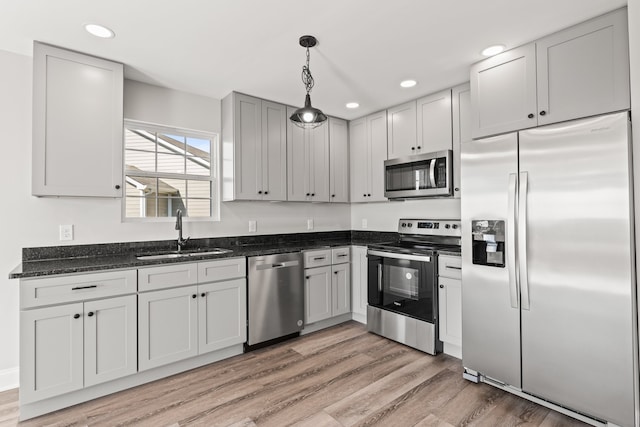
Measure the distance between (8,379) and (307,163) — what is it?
10.7 ft

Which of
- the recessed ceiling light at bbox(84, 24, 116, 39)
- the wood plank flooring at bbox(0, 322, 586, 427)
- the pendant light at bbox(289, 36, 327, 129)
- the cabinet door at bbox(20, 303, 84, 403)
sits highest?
the recessed ceiling light at bbox(84, 24, 116, 39)

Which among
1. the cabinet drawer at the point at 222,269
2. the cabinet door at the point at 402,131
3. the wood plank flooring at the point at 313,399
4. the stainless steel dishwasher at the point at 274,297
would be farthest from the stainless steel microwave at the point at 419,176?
the cabinet drawer at the point at 222,269

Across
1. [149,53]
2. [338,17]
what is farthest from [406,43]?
[149,53]

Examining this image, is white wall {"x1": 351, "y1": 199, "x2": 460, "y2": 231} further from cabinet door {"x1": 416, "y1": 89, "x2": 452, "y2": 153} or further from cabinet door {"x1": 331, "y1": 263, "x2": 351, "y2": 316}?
cabinet door {"x1": 331, "y1": 263, "x2": 351, "y2": 316}

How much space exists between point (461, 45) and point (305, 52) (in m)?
1.18

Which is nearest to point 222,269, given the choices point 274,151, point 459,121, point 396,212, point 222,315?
point 222,315

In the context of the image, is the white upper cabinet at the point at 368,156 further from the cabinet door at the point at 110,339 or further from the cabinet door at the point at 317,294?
the cabinet door at the point at 110,339

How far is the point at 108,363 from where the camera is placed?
92.9 inches

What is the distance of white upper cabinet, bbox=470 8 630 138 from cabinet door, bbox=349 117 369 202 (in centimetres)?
159

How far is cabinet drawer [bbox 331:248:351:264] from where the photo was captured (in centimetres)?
379

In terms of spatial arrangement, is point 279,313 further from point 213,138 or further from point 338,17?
point 338,17

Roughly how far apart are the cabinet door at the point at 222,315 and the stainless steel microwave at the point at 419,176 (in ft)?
6.33

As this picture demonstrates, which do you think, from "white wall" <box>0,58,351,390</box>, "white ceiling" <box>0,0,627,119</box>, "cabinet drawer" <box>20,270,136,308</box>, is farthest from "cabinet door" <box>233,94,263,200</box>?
"cabinet drawer" <box>20,270,136,308</box>

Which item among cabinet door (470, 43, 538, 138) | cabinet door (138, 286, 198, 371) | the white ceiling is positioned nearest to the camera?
the white ceiling
